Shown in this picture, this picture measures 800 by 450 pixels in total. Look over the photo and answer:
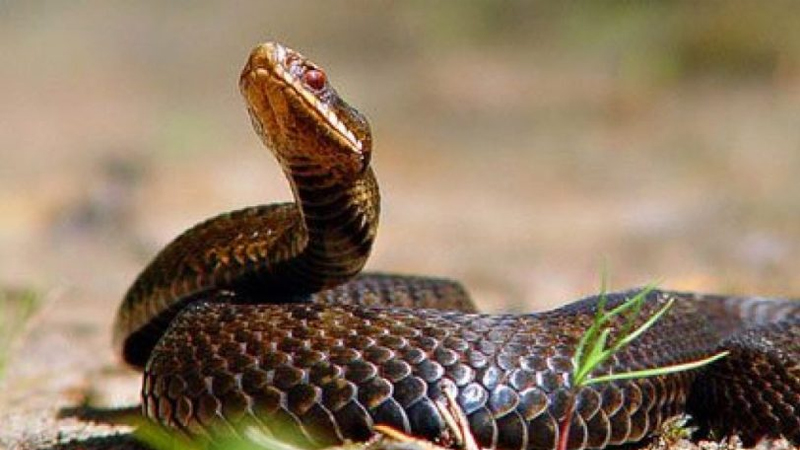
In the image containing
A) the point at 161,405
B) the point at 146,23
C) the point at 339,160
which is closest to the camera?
the point at 161,405

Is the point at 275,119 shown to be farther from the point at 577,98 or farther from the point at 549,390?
the point at 577,98

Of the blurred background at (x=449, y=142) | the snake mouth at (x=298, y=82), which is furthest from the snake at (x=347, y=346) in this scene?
the blurred background at (x=449, y=142)

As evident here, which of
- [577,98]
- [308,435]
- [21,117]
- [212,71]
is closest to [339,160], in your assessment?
[308,435]

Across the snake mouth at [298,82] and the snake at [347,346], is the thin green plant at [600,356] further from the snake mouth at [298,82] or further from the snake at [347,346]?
the snake mouth at [298,82]

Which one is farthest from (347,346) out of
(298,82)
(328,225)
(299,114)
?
(298,82)

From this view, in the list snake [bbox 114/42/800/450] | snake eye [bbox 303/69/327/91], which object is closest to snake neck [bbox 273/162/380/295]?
snake [bbox 114/42/800/450]

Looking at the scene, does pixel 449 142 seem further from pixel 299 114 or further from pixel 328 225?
pixel 299 114

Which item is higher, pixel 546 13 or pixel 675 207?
pixel 546 13
